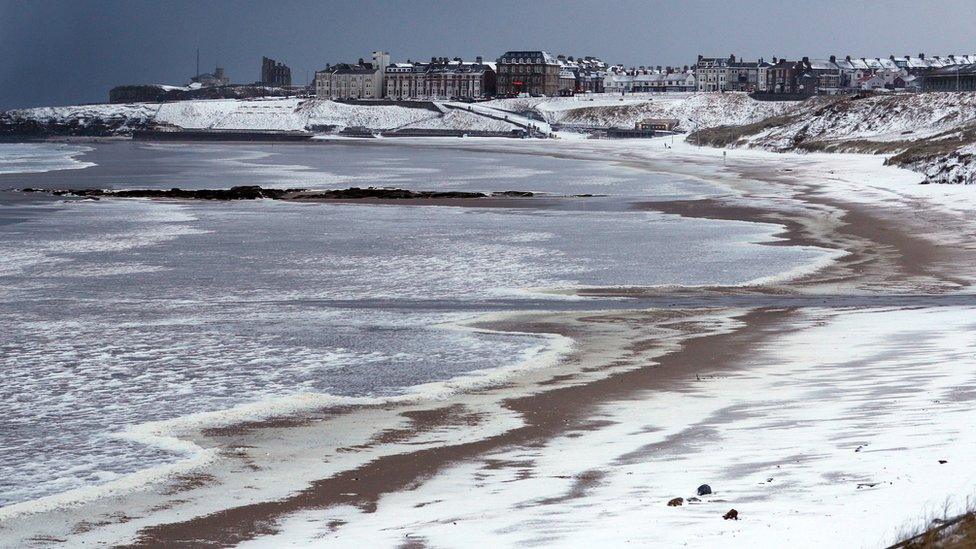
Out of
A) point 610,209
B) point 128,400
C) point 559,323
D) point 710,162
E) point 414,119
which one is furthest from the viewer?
point 414,119

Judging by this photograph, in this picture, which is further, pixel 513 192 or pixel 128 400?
pixel 513 192

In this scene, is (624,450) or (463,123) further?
(463,123)

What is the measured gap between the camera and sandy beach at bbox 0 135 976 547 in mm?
9352

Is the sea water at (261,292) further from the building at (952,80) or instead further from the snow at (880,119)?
the building at (952,80)

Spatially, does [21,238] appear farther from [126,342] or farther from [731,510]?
[731,510]

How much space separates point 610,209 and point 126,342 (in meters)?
30.9

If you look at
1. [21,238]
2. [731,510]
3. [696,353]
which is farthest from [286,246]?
[731,510]

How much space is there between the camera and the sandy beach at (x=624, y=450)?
368 inches

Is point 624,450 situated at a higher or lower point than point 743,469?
lower

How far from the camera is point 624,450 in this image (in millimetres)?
12344

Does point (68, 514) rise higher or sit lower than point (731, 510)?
lower

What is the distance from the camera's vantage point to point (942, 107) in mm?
107688

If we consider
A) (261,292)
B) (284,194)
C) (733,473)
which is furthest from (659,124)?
(733,473)

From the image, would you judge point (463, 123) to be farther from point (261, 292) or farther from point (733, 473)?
point (733, 473)
